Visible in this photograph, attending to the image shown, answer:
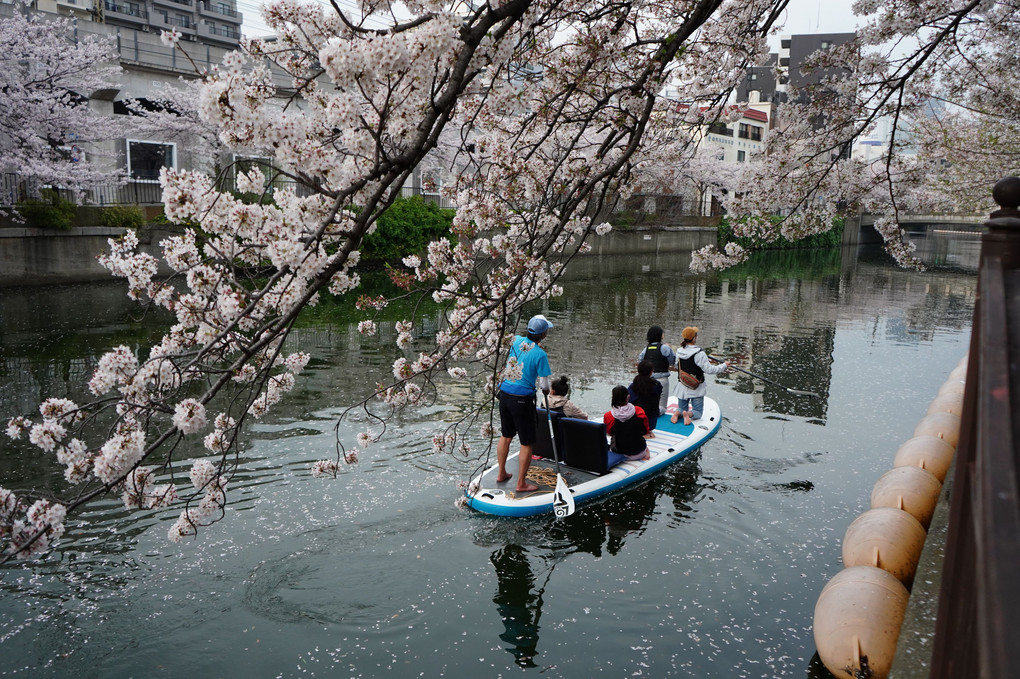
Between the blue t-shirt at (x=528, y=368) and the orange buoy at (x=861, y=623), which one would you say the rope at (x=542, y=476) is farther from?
the orange buoy at (x=861, y=623)

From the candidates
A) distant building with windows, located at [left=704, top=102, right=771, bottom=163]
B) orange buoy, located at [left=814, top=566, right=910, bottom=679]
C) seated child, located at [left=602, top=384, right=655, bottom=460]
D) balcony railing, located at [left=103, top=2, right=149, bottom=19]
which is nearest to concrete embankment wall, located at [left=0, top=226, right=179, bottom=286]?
seated child, located at [left=602, top=384, right=655, bottom=460]

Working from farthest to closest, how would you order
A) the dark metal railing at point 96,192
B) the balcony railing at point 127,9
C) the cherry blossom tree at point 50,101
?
the balcony railing at point 127,9 → the dark metal railing at point 96,192 → the cherry blossom tree at point 50,101

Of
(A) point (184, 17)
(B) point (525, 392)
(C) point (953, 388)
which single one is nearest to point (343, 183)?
(B) point (525, 392)

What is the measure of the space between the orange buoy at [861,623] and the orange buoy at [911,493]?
123 centimetres

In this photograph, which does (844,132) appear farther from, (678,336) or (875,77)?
(678,336)

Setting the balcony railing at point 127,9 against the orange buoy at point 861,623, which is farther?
the balcony railing at point 127,9

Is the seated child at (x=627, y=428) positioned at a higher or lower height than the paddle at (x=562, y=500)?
higher

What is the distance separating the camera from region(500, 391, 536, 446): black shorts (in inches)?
255

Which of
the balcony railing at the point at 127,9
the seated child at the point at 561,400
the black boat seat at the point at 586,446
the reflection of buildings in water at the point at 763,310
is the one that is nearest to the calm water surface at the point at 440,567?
the black boat seat at the point at 586,446

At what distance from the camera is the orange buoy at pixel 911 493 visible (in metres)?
5.55

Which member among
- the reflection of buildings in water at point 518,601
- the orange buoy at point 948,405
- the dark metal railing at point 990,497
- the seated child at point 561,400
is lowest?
the reflection of buildings in water at point 518,601

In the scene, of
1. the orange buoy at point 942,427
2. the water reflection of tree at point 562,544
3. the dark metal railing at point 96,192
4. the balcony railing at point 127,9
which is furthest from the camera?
the balcony railing at point 127,9

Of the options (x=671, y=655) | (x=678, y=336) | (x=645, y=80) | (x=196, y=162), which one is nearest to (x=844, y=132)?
(x=645, y=80)

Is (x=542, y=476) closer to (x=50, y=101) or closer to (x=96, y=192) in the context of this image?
(x=50, y=101)
